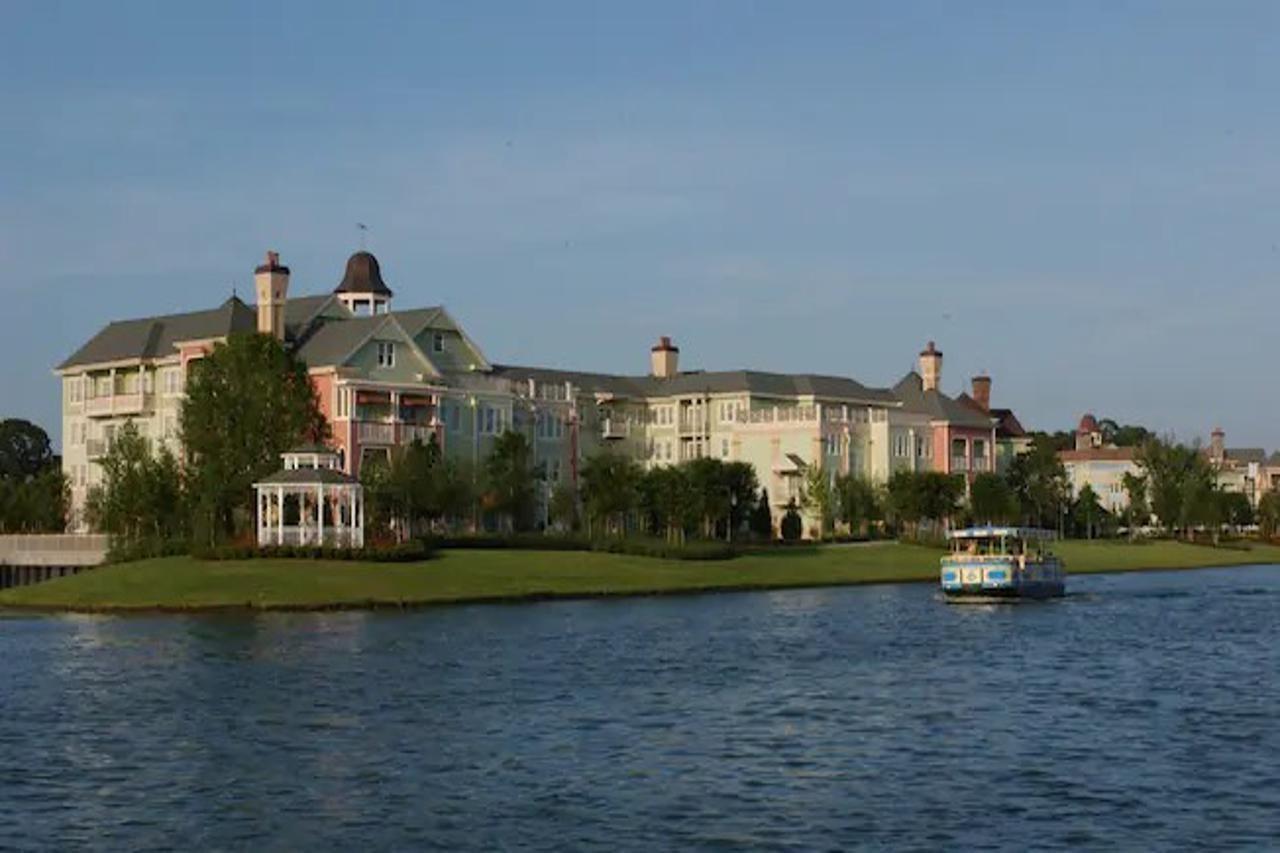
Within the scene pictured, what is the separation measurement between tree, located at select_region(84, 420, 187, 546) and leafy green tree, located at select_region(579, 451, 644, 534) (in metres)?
27.1

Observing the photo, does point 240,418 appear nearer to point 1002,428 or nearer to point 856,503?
point 856,503

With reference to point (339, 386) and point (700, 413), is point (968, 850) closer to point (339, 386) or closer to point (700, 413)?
point (339, 386)

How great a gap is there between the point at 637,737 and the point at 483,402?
86247 mm

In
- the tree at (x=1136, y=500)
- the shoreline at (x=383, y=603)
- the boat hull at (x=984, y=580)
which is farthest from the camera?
the tree at (x=1136, y=500)

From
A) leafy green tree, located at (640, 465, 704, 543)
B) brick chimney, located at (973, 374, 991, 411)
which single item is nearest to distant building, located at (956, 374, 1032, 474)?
brick chimney, located at (973, 374, 991, 411)

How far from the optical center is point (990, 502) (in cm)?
14938

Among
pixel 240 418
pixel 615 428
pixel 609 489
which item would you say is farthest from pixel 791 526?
pixel 240 418

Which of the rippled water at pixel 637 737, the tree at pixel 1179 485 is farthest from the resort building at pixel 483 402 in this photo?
the rippled water at pixel 637 737

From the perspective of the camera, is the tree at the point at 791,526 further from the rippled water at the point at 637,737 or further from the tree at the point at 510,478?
the rippled water at the point at 637,737

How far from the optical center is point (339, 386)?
4486 inches

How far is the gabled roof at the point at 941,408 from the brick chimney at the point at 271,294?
60410 millimetres

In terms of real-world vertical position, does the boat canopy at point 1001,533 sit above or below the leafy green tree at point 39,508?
below

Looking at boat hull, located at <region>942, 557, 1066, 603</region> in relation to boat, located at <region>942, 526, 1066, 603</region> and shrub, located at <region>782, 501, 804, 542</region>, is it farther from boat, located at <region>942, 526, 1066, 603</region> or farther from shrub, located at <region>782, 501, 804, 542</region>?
shrub, located at <region>782, 501, 804, 542</region>

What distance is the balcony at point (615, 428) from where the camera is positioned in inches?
5773
